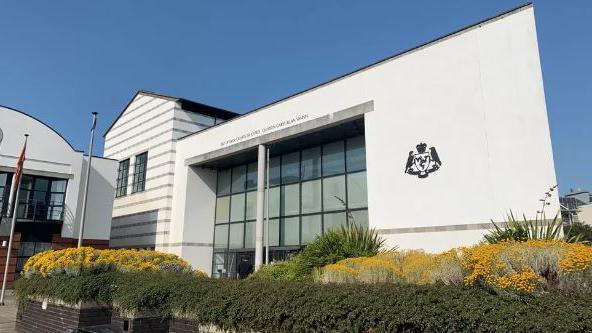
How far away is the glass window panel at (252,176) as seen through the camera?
23519 mm

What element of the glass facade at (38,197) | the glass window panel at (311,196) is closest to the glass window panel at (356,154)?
the glass window panel at (311,196)

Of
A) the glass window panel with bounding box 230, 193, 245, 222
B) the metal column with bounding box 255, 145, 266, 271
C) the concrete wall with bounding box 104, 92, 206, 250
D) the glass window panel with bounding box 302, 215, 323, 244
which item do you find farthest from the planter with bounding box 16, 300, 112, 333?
the concrete wall with bounding box 104, 92, 206, 250

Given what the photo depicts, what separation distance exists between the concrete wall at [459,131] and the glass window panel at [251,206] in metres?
7.85

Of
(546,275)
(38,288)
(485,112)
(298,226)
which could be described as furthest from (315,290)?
(298,226)

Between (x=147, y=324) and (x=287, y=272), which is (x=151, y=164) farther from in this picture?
(x=147, y=324)

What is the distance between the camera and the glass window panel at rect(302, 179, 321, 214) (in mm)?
19547

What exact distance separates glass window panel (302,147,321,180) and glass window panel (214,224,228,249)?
22.6 ft

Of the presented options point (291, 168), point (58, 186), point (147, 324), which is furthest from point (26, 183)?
point (147, 324)

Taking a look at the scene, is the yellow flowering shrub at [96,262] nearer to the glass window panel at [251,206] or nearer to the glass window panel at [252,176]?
the glass window panel at [251,206]

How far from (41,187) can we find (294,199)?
1457 centimetres

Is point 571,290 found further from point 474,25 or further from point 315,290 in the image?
point 474,25

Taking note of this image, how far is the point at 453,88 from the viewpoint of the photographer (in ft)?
46.8

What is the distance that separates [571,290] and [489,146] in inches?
348

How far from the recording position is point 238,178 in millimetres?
24703
